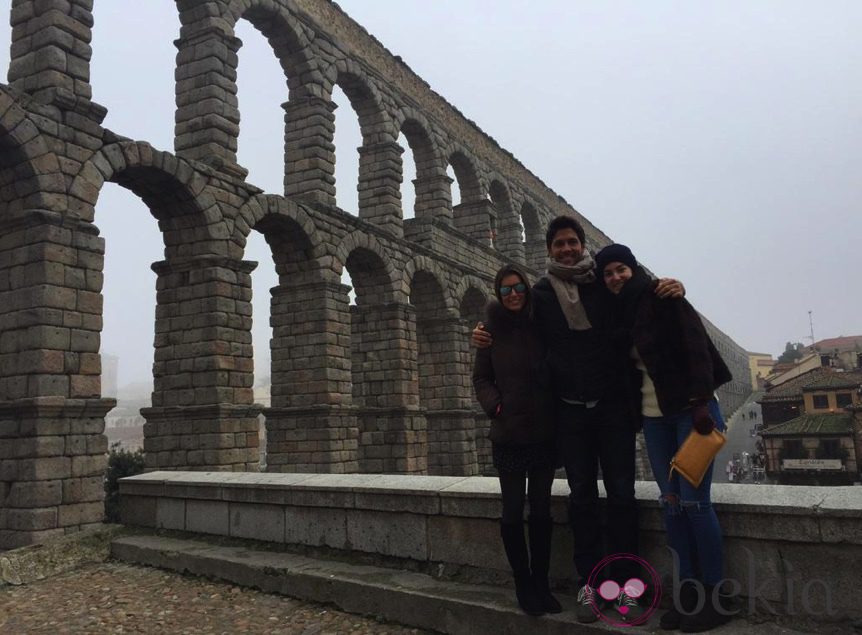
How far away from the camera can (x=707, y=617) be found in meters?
2.99

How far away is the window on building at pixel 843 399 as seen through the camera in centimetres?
3490


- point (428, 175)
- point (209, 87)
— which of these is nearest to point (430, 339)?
point (428, 175)

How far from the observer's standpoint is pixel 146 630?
13.8ft

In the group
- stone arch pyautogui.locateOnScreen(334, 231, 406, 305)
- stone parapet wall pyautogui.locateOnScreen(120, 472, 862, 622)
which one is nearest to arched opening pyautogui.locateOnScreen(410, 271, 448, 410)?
stone arch pyautogui.locateOnScreen(334, 231, 406, 305)

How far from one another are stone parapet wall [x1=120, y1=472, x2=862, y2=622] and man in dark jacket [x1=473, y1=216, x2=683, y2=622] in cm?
26

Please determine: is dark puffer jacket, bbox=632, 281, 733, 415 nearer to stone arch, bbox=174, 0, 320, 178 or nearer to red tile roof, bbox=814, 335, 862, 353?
stone arch, bbox=174, 0, 320, 178

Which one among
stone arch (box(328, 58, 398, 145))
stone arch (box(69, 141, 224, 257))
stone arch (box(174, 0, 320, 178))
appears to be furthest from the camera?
stone arch (box(328, 58, 398, 145))

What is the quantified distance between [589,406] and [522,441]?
415 millimetres

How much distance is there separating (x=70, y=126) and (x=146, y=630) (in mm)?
7432

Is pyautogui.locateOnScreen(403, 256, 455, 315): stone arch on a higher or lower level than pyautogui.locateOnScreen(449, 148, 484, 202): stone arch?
lower

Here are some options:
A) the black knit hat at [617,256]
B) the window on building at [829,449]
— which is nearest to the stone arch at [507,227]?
the window on building at [829,449]

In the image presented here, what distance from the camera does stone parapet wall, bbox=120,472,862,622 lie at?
2938mm

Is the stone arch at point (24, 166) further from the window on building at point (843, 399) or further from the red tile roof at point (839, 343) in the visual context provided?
the red tile roof at point (839, 343)

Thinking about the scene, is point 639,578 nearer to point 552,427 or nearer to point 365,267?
point 552,427
